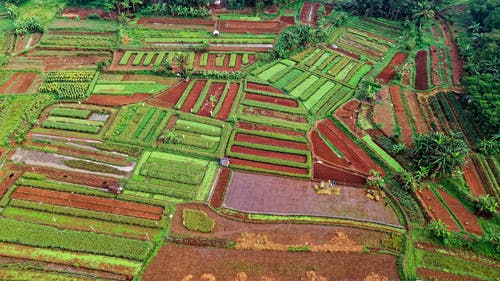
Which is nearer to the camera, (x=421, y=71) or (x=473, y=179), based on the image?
(x=473, y=179)

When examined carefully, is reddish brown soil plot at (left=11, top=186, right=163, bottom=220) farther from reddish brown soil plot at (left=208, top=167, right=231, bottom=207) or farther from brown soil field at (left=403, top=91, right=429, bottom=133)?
brown soil field at (left=403, top=91, right=429, bottom=133)

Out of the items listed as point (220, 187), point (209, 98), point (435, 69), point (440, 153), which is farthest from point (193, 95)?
point (435, 69)

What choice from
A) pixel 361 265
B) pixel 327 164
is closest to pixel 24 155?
pixel 327 164

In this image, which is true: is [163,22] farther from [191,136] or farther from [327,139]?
[327,139]

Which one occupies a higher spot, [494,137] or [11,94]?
[11,94]

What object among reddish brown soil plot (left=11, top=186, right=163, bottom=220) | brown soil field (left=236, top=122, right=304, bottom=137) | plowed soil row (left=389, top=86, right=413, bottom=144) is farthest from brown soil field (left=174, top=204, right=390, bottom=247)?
plowed soil row (left=389, top=86, right=413, bottom=144)

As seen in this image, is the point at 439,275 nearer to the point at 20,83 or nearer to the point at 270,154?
the point at 270,154
